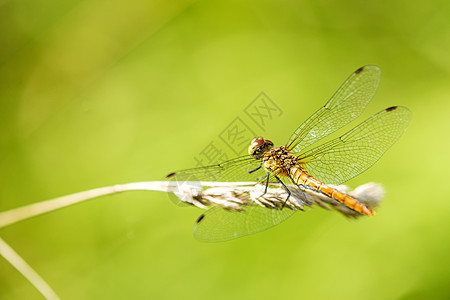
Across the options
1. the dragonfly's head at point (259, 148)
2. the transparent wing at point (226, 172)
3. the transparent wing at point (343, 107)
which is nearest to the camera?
the transparent wing at point (226, 172)

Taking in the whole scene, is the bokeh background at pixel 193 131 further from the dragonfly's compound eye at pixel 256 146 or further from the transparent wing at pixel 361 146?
the dragonfly's compound eye at pixel 256 146

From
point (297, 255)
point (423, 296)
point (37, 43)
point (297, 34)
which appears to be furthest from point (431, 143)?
point (37, 43)

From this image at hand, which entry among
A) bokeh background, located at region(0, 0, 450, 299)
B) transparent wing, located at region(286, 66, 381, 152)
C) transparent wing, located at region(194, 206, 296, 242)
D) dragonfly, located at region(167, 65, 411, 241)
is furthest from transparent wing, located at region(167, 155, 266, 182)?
bokeh background, located at region(0, 0, 450, 299)

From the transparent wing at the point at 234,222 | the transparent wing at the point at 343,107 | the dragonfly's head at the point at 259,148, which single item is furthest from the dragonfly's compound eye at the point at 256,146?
the transparent wing at the point at 234,222

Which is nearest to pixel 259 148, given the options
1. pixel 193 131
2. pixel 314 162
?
pixel 314 162

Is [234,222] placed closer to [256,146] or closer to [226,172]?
[226,172]
